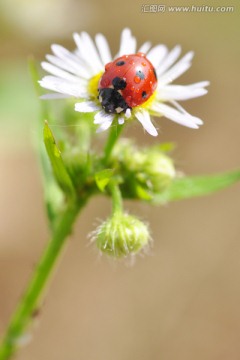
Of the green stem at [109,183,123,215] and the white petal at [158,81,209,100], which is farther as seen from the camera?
the green stem at [109,183,123,215]

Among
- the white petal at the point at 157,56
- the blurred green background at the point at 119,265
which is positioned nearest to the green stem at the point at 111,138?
the white petal at the point at 157,56

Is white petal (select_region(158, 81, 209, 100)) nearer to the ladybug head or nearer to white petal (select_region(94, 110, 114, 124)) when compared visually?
the ladybug head

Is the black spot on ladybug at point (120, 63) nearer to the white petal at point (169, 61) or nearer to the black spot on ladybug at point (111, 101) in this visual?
the black spot on ladybug at point (111, 101)

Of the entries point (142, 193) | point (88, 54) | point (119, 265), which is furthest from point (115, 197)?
point (119, 265)

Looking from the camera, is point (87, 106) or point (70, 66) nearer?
point (87, 106)

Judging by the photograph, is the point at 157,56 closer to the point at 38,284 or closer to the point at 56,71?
the point at 56,71

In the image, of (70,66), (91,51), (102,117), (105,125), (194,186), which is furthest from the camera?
(194,186)

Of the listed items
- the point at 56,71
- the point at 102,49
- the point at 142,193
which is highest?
the point at 102,49

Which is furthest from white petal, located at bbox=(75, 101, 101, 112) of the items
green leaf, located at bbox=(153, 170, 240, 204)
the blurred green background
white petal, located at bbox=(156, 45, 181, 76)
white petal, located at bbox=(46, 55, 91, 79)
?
the blurred green background
